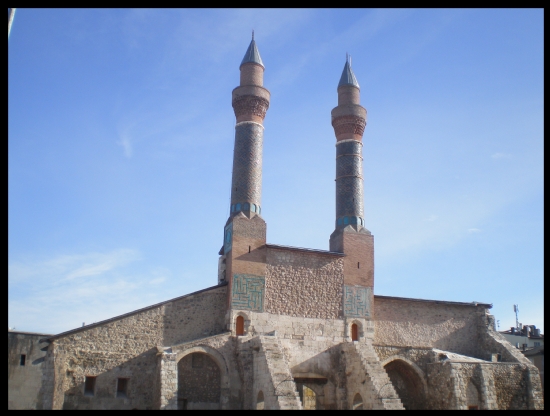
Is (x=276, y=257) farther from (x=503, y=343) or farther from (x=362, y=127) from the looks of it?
(x=503, y=343)

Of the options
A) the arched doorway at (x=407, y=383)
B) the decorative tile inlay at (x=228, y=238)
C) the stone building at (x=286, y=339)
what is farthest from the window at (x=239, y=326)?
the arched doorway at (x=407, y=383)

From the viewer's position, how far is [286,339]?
1762 centimetres

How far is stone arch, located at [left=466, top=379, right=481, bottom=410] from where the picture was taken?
1759 centimetres

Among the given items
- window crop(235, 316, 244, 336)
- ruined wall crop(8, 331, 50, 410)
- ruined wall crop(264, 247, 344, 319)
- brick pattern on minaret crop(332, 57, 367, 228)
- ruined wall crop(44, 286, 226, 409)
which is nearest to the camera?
ruined wall crop(44, 286, 226, 409)

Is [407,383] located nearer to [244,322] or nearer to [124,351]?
[244,322]

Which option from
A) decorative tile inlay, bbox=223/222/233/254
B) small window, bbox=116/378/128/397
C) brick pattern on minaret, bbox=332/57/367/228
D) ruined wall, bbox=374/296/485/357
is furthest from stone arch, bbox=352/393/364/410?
small window, bbox=116/378/128/397

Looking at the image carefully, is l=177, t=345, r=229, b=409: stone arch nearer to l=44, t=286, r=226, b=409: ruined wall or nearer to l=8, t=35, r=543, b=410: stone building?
l=8, t=35, r=543, b=410: stone building

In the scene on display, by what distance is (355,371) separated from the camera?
17047 millimetres

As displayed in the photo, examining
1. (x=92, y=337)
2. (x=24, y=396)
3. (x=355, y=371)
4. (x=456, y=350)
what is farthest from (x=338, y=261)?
(x=24, y=396)

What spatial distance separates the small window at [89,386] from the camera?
48.7ft

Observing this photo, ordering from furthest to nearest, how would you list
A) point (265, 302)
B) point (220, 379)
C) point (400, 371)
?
1. point (400, 371)
2. point (265, 302)
3. point (220, 379)

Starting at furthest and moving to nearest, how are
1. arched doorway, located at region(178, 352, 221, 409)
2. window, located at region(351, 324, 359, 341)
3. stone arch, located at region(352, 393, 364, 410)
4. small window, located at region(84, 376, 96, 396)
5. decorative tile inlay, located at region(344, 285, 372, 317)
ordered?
decorative tile inlay, located at region(344, 285, 372, 317)
window, located at region(351, 324, 359, 341)
stone arch, located at region(352, 393, 364, 410)
arched doorway, located at region(178, 352, 221, 409)
small window, located at region(84, 376, 96, 396)

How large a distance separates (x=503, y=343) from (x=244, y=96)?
12.5 m

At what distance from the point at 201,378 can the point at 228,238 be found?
4.50 meters
